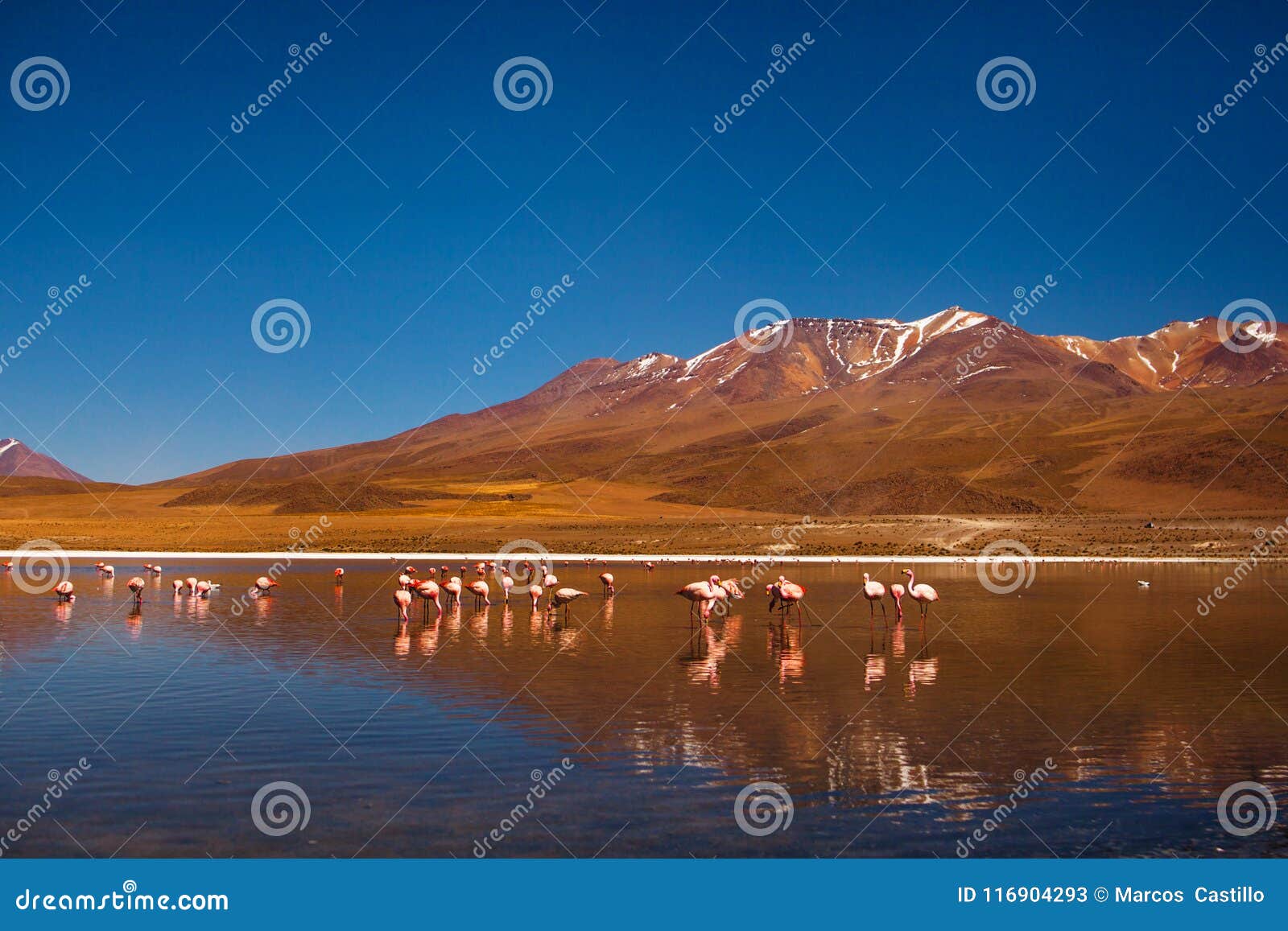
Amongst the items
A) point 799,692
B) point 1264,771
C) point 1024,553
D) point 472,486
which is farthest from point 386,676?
point 472,486

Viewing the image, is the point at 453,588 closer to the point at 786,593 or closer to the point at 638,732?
the point at 786,593

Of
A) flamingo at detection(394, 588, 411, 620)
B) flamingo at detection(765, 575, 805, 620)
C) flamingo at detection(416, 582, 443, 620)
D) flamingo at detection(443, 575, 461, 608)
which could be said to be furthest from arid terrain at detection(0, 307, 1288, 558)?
flamingo at detection(394, 588, 411, 620)

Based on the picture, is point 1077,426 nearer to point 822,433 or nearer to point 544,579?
point 822,433

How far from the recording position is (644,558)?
53.4m

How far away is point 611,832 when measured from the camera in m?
9.26

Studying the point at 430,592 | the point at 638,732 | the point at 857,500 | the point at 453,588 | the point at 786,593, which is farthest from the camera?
the point at 857,500

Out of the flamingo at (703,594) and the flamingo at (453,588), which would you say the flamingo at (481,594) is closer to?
the flamingo at (453,588)

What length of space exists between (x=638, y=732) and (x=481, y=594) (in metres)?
18.1

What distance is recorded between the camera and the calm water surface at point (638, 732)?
9312 mm

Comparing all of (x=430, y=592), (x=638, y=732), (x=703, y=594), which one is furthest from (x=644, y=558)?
(x=638, y=732)

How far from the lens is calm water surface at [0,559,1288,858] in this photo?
9.31 meters

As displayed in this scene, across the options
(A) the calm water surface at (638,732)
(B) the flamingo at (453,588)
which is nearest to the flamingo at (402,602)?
(A) the calm water surface at (638,732)

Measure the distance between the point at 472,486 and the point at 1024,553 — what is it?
114529mm

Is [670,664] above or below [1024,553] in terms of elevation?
below
